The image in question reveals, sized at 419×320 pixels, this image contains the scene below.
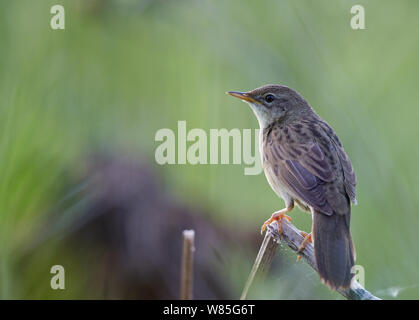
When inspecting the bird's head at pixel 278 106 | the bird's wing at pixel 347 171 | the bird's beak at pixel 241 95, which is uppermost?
the bird's head at pixel 278 106

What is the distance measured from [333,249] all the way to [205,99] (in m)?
0.74

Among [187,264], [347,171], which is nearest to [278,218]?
[347,171]

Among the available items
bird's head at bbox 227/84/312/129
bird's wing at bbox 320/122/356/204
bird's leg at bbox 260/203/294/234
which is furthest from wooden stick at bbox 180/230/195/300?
bird's head at bbox 227/84/312/129

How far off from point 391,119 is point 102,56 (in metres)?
1.12

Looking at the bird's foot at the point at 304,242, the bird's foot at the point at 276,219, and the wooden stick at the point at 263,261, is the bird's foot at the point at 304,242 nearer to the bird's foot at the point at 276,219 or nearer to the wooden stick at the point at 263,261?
the bird's foot at the point at 276,219

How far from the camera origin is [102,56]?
2025mm

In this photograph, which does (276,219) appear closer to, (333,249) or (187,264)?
(333,249)

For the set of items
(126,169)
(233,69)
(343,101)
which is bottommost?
(126,169)

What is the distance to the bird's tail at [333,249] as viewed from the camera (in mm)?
1815

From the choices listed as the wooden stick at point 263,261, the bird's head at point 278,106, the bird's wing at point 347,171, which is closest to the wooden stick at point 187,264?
the wooden stick at point 263,261

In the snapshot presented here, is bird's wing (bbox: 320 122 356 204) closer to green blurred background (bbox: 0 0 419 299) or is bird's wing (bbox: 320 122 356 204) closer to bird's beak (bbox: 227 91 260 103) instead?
green blurred background (bbox: 0 0 419 299)

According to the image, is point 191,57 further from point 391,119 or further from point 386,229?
point 386,229

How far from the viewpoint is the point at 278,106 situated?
3057 millimetres
